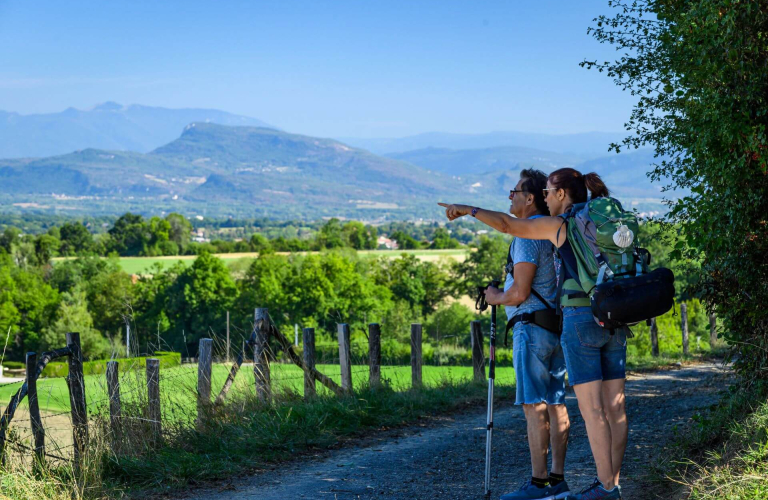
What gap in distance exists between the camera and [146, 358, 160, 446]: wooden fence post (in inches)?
270

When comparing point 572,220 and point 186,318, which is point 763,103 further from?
point 186,318

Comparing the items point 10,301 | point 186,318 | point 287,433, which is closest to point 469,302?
point 186,318

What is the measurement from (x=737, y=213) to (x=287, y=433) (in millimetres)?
4354

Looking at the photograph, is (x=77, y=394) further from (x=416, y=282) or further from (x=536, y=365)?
(x=416, y=282)

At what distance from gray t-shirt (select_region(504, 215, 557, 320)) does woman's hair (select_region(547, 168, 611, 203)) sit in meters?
0.41

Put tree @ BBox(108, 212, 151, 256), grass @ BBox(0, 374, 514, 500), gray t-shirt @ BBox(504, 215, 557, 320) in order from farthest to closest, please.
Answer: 1. tree @ BBox(108, 212, 151, 256)
2. grass @ BBox(0, 374, 514, 500)
3. gray t-shirt @ BBox(504, 215, 557, 320)

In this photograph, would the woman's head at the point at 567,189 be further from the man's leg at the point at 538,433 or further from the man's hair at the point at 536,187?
the man's leg at the point at 538,433

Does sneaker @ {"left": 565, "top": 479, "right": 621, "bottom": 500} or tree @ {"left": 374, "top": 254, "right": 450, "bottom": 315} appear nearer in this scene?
sneaker @ {"left": 565, "top": 479, "right": 621, "bottom": 500}

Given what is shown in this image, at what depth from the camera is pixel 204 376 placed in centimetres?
776

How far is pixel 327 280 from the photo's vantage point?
74.9 metres

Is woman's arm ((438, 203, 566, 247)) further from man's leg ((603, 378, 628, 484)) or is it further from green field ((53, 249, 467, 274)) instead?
green field ((53, 249, 467, 274))

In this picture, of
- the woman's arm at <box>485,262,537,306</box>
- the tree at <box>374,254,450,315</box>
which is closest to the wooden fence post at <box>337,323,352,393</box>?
the woman's arm at <box>485,262,537,306</box>

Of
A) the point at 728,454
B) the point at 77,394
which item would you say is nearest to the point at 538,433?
the point at 728,454

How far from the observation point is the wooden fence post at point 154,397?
6867mm
